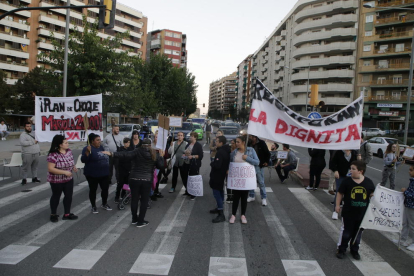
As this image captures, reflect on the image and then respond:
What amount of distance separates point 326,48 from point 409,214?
184ft

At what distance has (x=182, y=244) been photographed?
202 inches

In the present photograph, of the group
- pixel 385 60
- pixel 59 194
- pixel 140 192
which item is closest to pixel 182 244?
pixel 140 192

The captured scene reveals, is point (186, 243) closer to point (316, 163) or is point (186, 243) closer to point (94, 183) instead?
point (94, 183)

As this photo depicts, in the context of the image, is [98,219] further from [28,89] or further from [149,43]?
[149,43]

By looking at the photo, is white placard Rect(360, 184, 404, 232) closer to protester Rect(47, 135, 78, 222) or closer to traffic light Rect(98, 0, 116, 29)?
protester Rect(47, 135, 78, 222)

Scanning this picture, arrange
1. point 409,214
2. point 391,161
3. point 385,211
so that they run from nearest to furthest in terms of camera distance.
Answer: point 385,211 < point 409,214 < point 391,161

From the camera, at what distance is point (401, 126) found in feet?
147

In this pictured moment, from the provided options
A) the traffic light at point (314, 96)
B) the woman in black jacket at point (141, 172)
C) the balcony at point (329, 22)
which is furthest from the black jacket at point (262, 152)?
the balcony at point (329, 22)

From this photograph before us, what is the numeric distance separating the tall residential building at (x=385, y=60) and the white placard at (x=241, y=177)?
48.0 meters

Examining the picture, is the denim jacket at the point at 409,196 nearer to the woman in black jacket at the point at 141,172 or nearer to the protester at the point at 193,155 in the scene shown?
the woman in black jacket at the point at 141,172

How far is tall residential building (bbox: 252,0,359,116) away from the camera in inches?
2131

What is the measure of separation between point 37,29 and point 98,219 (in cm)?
6035

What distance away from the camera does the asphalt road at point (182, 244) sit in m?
4.32

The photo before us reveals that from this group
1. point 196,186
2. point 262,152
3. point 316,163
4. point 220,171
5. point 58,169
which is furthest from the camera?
point 316,163
